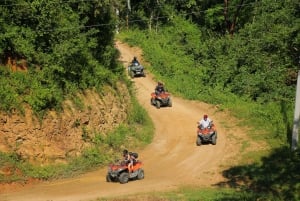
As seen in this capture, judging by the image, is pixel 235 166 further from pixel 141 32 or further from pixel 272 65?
pixel 141 32

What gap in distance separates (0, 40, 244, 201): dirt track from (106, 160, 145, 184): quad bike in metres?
0.29

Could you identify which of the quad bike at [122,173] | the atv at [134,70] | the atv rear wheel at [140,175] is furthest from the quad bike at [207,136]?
the atv at [134,70]

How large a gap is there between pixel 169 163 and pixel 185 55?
24222mm

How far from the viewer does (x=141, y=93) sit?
120ft

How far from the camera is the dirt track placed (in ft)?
62.4

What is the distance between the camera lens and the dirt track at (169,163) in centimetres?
1903

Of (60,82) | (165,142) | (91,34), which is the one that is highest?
(91,34)

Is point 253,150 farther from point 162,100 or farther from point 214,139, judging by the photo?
point 162,100

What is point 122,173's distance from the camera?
2000 cm

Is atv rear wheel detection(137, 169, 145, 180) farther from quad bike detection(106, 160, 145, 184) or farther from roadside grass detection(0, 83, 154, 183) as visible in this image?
roadside grass detection(0, 83, 154, 183)

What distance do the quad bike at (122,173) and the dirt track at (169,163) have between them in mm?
290

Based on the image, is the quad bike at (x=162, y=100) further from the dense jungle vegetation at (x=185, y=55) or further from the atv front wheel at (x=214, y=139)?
the atv front wheel at (x=214, y=139)

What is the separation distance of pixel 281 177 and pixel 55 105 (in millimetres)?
→ 10592

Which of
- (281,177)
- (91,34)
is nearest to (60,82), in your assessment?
(91,34)
